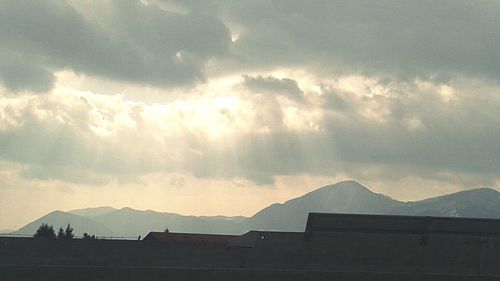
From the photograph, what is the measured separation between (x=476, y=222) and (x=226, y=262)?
6.18 metres

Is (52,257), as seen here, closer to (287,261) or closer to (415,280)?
(287,261)

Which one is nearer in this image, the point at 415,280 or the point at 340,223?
the point at 415,280

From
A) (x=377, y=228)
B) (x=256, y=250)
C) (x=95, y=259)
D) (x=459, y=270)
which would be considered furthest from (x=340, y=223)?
(x=95, y=259)

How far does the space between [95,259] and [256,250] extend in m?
3.84

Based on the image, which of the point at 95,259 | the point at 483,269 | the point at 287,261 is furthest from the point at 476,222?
the point at 95,259

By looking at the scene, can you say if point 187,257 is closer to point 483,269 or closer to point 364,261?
point 364,261

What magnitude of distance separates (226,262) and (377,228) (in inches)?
146

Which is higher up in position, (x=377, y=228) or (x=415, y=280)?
(x=377, y=228)

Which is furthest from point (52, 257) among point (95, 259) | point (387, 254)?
point (387, 254)

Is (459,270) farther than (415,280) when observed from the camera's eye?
Yes

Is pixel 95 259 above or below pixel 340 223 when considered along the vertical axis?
below

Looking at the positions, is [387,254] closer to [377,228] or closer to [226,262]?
[377,228]

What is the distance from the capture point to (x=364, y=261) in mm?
16047

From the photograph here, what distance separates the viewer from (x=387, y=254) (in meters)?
16.1
